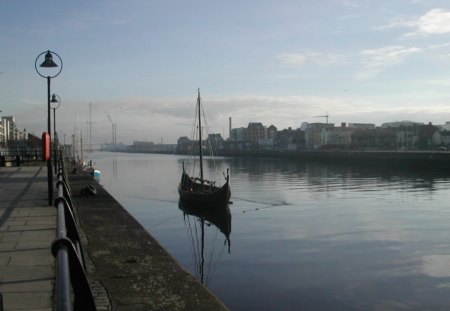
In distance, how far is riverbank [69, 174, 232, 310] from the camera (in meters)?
6.91

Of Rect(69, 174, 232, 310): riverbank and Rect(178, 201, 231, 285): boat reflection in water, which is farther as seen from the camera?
Rect(178, 201, 231, 285): boat reflection in water

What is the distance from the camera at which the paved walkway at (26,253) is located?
236 inches

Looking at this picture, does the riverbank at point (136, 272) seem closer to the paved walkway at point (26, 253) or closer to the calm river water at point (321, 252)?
the paved walkway at point (26, 253)

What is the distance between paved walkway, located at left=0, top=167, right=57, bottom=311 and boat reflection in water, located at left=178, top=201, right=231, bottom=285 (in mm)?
5175

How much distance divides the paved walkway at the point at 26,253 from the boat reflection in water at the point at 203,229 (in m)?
5.17

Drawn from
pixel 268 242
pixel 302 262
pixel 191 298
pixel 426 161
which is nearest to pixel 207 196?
pixel 268 242

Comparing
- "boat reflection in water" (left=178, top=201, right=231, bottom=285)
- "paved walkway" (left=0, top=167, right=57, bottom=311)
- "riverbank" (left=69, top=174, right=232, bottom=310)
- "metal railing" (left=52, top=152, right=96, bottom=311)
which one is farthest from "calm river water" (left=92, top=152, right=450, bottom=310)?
"metal railing" (left=52, top=152, right=96, bottom=311)

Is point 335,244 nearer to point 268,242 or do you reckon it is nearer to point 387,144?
point 268,242

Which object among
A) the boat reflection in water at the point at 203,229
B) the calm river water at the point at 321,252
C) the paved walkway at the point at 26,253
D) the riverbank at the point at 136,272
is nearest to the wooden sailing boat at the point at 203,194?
the boat reflection in water at the point at 203,229

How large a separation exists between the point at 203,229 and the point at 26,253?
53.1 feet

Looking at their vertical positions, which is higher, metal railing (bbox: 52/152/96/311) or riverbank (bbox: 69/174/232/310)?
metal railing (bbox: 52/152/96/311)

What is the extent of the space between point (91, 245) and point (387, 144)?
545 ft

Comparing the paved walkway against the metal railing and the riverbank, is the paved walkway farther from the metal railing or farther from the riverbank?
the metal railing

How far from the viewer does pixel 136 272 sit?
822 centimetres
